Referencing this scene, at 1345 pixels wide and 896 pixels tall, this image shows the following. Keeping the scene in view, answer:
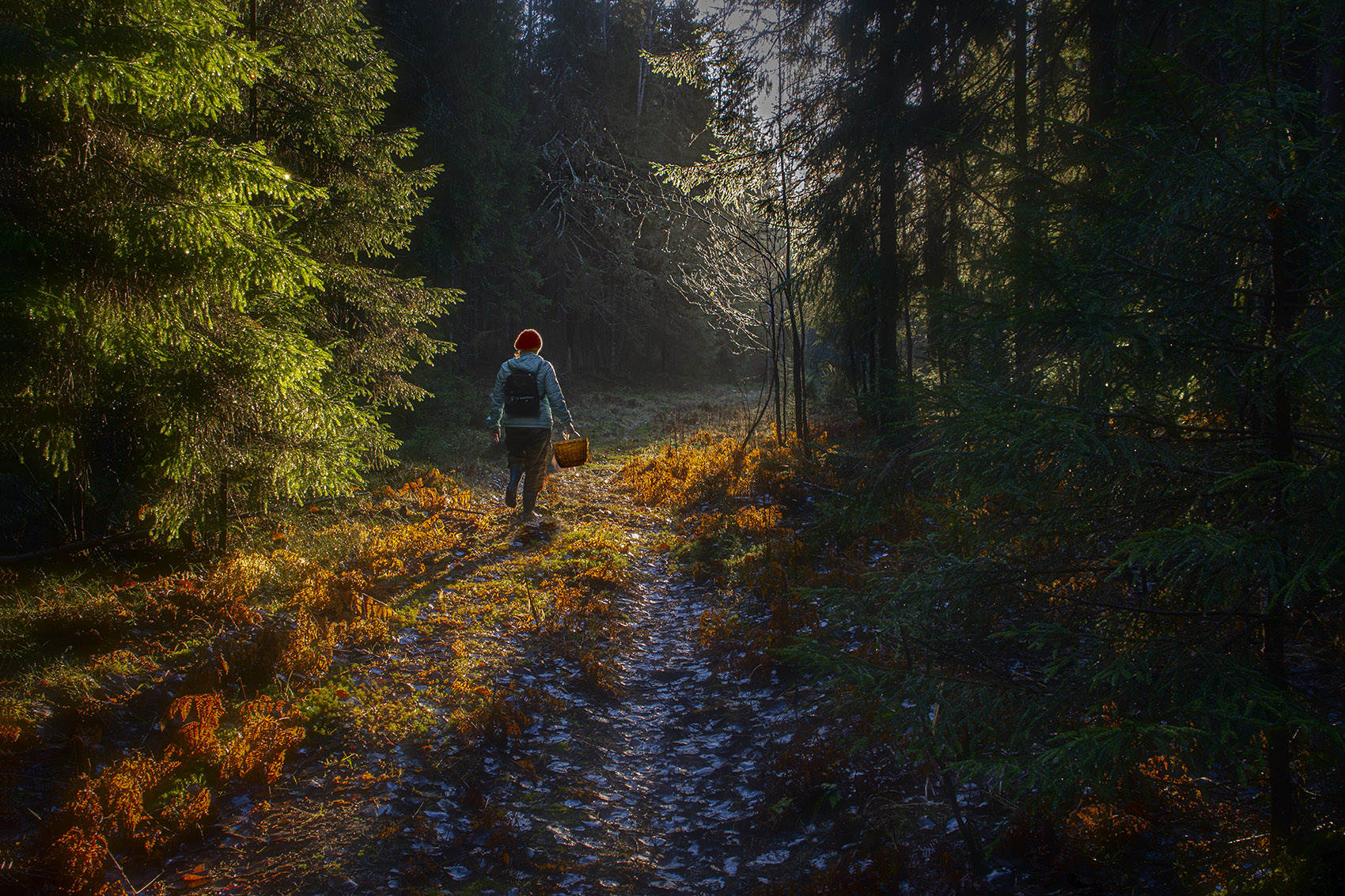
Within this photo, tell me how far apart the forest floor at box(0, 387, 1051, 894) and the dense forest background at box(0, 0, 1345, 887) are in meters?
0.83

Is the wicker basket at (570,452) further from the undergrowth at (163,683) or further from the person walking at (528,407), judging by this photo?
the undergrowth at (163,683)

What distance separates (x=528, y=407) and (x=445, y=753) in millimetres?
6010

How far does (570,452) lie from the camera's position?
997 centimetres

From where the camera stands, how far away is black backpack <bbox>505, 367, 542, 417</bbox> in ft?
32.3

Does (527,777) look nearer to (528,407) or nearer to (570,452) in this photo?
(570,452)

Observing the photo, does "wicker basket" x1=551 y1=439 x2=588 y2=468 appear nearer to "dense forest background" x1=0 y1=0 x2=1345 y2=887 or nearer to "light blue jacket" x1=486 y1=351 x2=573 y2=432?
"light blue jacket" x1=486 y1=351 x2=573 y2=432

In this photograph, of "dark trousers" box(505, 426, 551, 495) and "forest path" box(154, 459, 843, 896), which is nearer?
"forest path" box(154, 459, 843, 896)

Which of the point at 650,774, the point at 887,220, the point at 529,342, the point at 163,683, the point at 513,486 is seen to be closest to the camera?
the point at 163,683

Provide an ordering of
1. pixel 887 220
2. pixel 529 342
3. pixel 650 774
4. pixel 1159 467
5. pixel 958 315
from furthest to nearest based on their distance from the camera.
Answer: pixel 887 220, pixel 529 342, pixel 650 774, pixel 958 315, pixel 1159 467

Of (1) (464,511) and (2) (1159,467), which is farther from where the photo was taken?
(1) (464,511)

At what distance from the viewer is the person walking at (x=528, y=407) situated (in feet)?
32.4

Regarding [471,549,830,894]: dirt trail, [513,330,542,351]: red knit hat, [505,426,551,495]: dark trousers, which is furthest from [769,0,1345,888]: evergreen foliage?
[513,330,542,351]: red knit hat

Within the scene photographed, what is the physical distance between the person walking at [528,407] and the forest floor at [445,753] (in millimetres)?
2729

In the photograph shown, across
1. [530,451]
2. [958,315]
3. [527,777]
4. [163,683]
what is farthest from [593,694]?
[530,451]
